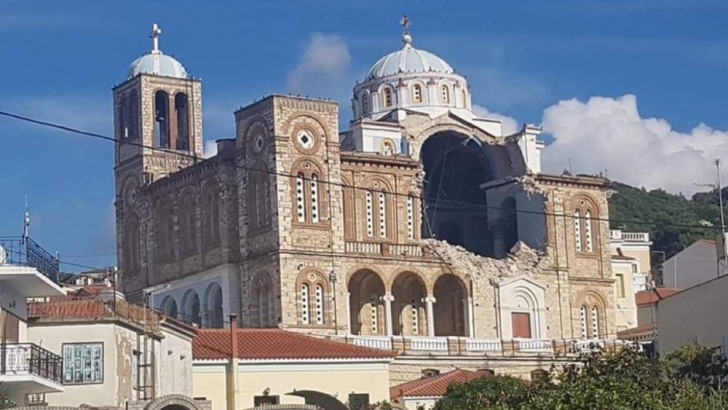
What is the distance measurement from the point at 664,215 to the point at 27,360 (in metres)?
92.3

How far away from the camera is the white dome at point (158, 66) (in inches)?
3201

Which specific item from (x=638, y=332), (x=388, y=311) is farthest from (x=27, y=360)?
(x=638, y=332)

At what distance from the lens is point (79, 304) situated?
137 feet

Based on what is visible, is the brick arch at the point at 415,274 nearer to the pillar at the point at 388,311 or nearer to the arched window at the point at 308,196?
the pillar at the point at 388,311

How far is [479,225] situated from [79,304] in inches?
1673

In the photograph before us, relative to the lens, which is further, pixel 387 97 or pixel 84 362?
pixel 387 97

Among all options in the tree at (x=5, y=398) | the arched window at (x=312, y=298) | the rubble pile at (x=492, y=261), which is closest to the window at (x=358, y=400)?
the arched window at (x=312, y=298)

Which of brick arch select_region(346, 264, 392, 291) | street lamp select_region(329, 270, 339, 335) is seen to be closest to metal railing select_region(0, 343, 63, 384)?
street lamp select_region(329, 270, 339, 335)

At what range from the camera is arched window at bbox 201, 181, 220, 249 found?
241ft

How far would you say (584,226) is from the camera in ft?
259

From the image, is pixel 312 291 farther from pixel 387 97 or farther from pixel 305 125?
pixel 387 97

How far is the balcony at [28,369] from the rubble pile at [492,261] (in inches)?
1479

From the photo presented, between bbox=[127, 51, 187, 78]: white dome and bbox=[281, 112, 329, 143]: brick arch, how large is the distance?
13.1m

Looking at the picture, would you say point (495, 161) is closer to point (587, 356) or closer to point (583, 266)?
point (583, 266)
